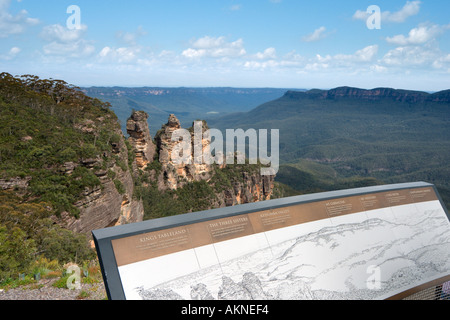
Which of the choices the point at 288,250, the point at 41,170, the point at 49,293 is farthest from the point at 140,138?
the point at 288,250

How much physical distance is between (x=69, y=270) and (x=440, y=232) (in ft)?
31.1

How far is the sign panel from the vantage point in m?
5.27

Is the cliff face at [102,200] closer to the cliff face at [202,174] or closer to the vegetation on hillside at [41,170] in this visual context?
the vegetation on hillside at [41,170]

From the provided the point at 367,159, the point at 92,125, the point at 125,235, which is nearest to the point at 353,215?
the point at 125,235

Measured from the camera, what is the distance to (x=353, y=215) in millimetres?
7496

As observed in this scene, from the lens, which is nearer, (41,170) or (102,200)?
(41,170)

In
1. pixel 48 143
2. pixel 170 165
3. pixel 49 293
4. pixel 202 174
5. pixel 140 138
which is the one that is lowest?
pixel 202 174

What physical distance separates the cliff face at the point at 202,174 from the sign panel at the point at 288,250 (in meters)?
29.9

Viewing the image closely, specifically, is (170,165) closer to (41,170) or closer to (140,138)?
(140,138)

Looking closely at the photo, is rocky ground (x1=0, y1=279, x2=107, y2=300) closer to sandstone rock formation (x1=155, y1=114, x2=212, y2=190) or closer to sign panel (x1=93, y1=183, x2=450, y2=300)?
sign panel (x1=93, y1=183, x2=450, y2=300)

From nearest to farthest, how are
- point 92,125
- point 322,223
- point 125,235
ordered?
point 125,235
point 322,223
point 92,125

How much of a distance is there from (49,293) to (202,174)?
3477 centimetres

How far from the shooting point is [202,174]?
4219 centimetres
